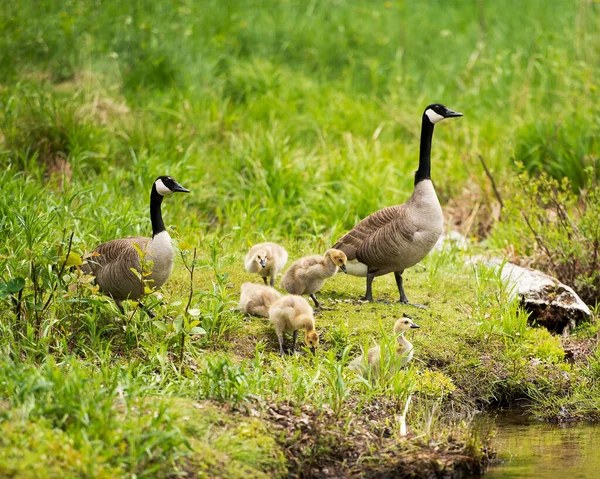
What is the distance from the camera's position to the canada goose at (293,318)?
7.27 meters

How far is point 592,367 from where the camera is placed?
7.88 meters

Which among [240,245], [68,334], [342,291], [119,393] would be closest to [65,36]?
[240,245]

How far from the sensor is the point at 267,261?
855 cm

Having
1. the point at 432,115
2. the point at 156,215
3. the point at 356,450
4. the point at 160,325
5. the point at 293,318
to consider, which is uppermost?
the point at 432,115

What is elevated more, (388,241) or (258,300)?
(388,241)

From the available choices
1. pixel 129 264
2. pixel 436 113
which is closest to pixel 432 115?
pixel 436 113

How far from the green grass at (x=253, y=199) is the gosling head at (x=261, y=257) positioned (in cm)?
43

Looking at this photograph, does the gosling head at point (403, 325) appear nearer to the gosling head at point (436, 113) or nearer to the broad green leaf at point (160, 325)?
the broad green leaf at point (160, 325)

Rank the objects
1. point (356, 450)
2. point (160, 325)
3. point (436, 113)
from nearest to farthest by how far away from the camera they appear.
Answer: point (356, 450), point (160, 325), point (436, 113)

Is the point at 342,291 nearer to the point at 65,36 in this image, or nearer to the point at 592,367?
the point at 592,367

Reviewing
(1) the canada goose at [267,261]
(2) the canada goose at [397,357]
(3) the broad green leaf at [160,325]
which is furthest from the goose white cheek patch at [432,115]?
(3) the broad green leaf at [160,325]

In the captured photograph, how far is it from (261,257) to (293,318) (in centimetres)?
106

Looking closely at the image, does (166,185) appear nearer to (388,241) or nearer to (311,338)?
(311,338)

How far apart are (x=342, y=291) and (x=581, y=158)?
5012 mm
